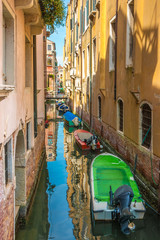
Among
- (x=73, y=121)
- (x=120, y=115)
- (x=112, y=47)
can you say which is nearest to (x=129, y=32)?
(x=112, y=47)

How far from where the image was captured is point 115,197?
19.9 ft

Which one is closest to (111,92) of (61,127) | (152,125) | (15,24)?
(152,125)

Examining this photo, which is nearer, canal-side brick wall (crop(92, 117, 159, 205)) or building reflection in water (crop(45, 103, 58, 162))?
canal-side brick wall (crop(92, 117, 159, 205))

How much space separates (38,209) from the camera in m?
7.49

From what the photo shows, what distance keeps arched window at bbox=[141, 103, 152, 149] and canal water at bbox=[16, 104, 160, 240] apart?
6.37 feet

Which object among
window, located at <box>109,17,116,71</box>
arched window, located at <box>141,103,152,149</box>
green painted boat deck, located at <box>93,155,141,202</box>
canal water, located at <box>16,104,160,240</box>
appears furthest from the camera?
window, located at <box>109,17,116,71</box>

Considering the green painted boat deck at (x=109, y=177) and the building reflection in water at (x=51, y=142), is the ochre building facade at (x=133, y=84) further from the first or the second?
the building reflection in water at (x=51, y=142)

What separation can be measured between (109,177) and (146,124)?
1908 millimetres

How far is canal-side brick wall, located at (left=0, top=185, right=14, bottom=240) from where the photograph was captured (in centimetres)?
418

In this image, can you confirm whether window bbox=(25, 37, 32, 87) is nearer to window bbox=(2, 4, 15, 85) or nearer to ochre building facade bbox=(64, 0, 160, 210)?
window bbox=(2, 4, 15, 85)

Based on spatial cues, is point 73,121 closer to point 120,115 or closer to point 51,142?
point 51,142

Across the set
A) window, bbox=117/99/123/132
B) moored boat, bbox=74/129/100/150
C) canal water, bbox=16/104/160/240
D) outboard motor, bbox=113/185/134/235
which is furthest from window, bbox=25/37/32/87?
moored boat, bbox=74/129/100/150

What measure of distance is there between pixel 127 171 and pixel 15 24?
15.3 ft

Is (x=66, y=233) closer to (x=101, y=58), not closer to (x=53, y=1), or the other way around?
(x=53, y=1)
